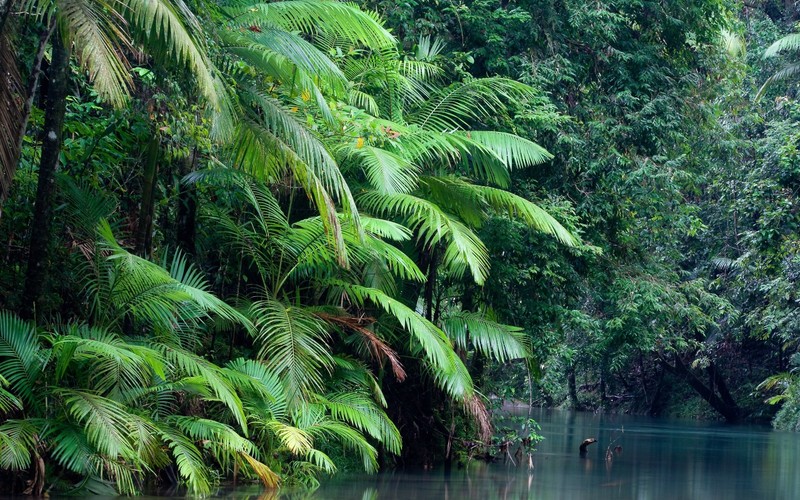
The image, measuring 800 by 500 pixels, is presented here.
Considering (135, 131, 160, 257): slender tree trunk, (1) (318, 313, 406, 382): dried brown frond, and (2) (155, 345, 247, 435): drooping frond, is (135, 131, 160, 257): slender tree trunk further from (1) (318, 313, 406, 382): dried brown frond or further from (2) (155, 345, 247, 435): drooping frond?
(1) (318, 313, 406, 382): dried brown frond

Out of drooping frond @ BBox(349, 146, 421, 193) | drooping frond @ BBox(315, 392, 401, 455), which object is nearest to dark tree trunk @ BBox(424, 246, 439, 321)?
drooping frond @ BBox(349, 146, 421, 193)

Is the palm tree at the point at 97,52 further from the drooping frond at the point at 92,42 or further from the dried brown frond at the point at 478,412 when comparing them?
the dried brown frond at the point at 478,412

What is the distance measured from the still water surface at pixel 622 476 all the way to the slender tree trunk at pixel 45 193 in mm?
2942

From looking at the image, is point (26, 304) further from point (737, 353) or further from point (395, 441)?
point (737, 353)

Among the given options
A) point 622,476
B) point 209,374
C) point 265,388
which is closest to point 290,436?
point 265,388

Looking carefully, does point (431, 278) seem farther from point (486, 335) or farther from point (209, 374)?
point (209, 374)

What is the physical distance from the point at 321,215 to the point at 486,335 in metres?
4.52

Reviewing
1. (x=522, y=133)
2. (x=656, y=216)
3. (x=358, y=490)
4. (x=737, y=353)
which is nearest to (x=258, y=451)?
(x=358, y=490)

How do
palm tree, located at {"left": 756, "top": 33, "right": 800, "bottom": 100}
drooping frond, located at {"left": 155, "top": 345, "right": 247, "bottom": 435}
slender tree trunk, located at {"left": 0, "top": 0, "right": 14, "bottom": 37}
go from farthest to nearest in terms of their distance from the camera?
palm tree, located at {"left": 756, "top": 33, "right": 800, "bottom": 100}, drooping frond, located at {"left": 155, "top": 345, "right": 247, "bottom": 435}, slender tree trunk, located at {"left": 0, "top": 0, "right": 14, "bottom": 37}

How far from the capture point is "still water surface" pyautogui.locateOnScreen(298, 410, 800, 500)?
10.0 meters

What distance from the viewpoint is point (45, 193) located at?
8.12 metres

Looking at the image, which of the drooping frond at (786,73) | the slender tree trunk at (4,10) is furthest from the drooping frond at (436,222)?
the drooping frond at (786,73)

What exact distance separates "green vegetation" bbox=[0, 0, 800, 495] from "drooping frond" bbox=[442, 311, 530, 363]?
3cm

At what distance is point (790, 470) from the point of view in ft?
46.5
